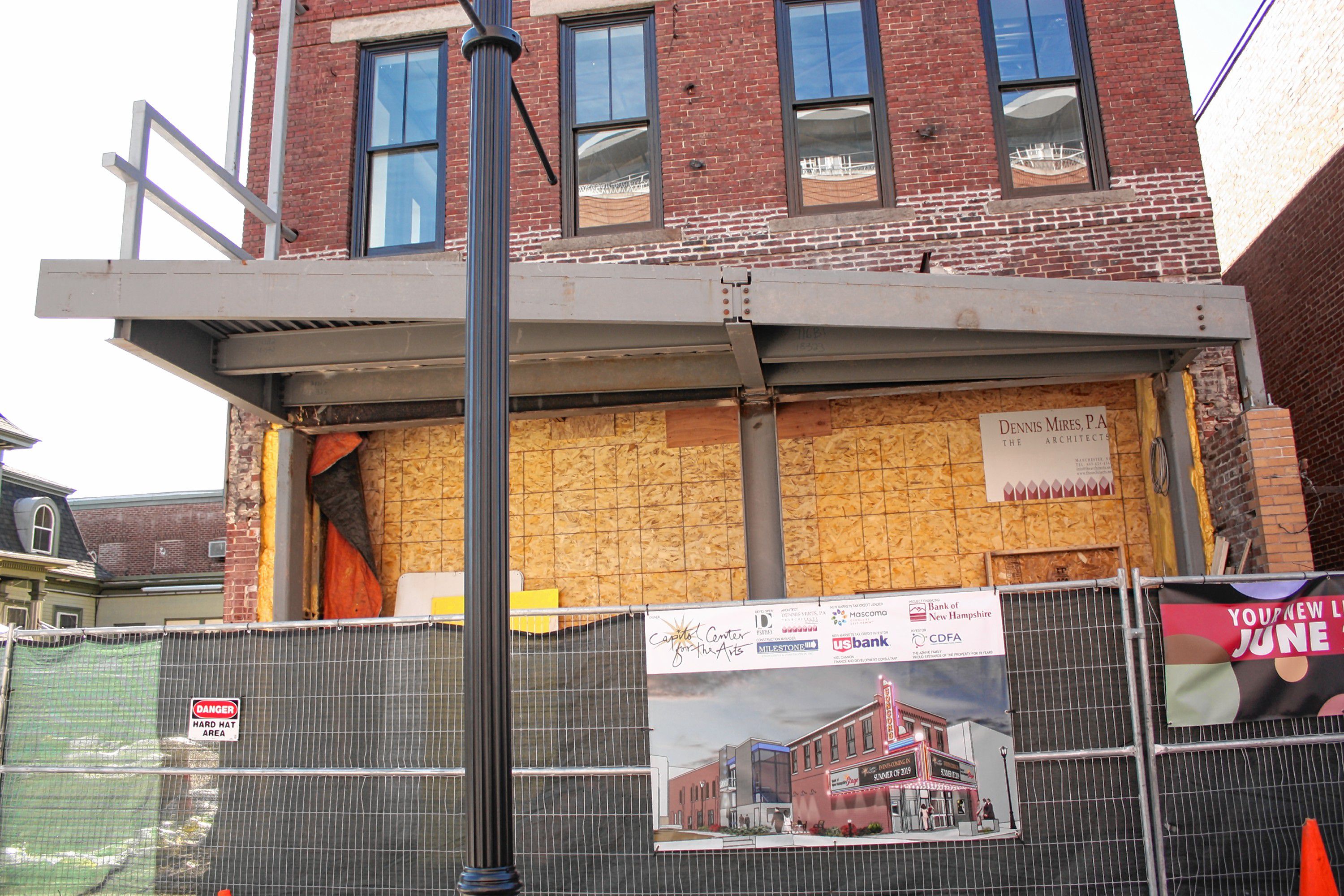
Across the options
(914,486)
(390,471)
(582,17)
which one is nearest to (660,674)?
(914,486)

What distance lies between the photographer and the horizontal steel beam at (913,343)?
823 cm

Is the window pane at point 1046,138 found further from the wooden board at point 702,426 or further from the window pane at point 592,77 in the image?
the window pane at point 592,77

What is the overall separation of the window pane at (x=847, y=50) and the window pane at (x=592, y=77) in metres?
2.36

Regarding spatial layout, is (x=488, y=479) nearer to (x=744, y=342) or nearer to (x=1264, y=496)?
(x=744, y=342)

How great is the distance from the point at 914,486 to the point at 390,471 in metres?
5.20

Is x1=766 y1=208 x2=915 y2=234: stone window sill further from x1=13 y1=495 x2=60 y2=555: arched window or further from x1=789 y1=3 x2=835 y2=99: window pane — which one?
x1=13 y1=495 x2=60 y2=555: arched window

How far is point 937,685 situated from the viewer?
6.13m

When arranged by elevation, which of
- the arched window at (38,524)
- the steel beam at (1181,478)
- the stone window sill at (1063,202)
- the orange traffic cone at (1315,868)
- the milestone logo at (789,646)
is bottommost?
the orange traffic cone at (1315,868)

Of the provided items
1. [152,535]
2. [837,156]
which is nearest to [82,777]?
[837,156]

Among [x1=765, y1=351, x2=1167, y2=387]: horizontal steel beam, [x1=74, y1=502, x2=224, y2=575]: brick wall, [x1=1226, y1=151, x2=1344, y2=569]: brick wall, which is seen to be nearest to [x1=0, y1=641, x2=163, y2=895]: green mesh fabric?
[x1=765, y1=351, x2=1167, y2=387]: horizontal steel beam

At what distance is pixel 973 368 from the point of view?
9031 mm

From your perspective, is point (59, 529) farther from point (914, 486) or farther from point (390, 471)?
point (914, 486)

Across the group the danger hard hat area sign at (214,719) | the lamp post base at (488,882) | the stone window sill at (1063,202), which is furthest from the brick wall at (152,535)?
the lamp post base at (488,882)

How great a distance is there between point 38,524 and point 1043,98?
30075mm
